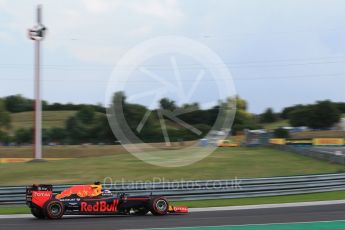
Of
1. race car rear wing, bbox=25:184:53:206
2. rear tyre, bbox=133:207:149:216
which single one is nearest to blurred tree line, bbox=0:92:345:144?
rear tyre, bbox=133:207:149:216

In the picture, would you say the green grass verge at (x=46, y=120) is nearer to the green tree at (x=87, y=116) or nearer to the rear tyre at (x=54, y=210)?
the green tree at (x=87, y=116)

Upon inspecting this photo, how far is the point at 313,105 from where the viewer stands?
333 feet

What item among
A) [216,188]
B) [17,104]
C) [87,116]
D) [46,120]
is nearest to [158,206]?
[216,188]

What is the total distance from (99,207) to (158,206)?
1455 millimetres

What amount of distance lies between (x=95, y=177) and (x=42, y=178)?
7.78ft

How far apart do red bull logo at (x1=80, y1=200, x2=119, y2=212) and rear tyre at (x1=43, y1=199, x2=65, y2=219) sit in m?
0.50

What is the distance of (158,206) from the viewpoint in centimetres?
1340

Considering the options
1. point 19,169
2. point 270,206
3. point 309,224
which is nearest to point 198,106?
point 270,206

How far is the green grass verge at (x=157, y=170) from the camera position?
2367 cm

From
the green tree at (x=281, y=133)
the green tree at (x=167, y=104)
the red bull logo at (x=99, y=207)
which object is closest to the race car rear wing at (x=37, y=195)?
the red bull logo at (x=99, y=207)

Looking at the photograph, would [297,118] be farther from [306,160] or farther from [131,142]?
[131,142]

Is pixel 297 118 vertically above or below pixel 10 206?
above

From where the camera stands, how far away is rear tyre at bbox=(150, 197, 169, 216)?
13344 mm

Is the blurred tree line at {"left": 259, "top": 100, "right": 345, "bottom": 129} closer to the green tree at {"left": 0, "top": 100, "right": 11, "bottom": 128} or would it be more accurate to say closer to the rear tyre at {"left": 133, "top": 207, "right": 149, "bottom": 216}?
the green tree at {"left": 0, "top": 100, "right": 11, "bottom": 128}
